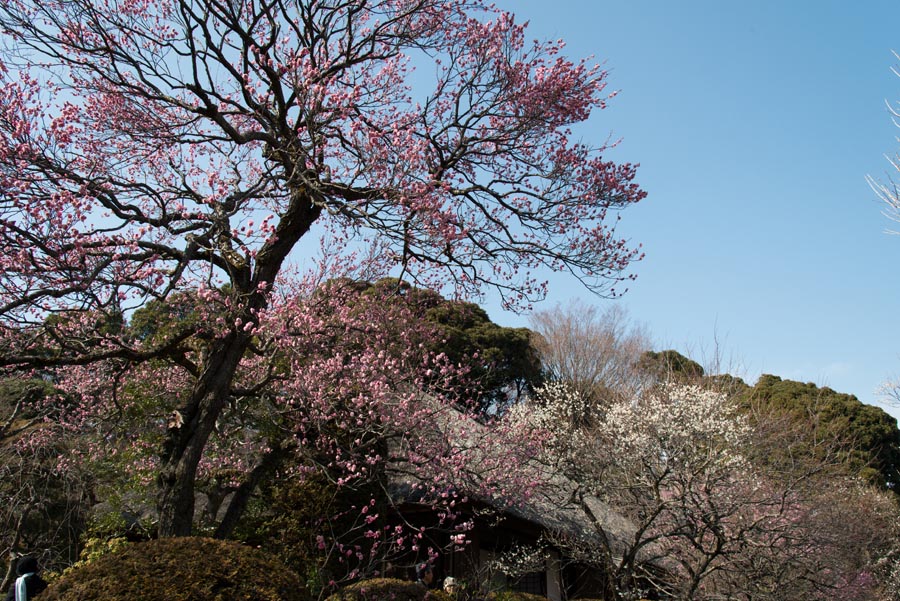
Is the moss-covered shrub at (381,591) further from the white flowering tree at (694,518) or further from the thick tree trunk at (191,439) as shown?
the white flowering tree at (694,518)

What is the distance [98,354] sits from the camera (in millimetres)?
6383

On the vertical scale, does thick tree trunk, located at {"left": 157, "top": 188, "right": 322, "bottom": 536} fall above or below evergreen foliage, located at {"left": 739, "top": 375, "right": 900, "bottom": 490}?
below

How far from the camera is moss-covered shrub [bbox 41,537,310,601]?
4492 millimetres

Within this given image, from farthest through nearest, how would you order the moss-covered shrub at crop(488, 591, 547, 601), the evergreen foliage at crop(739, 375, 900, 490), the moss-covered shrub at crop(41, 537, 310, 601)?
1. the evergreen foliage at crop(739, 375, 900, 490)
2. the moss-covered shrub at crop(488, 591, 547, 601)
3. the moss-covered shrub at crop(41, 537, 310, 601)

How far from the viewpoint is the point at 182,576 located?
4789mm

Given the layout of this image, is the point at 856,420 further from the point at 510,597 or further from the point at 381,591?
the point at 381,591

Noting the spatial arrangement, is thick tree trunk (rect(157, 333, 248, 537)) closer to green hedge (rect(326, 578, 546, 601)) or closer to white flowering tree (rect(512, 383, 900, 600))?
green hedge (rect(326, 578, 546, 601))

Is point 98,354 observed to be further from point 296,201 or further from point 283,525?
point 283,525

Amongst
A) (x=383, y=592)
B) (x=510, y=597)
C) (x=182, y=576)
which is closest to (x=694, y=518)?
(x=510, y=597)

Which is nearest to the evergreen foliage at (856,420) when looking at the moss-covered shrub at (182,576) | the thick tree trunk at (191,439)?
the thick tree trunk at (191,439)

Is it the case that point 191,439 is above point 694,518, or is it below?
below

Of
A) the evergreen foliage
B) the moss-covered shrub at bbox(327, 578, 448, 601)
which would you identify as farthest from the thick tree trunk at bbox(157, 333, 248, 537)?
the evergreen foliage

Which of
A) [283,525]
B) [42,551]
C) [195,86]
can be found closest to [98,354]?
[195,86]

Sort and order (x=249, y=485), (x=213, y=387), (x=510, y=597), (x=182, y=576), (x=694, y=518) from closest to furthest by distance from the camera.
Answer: (x=182, y=576)
(x=213, y=387)
(x=694, y=518)
(x=249, y=485)
(x=510, y=597)
